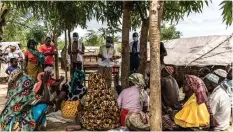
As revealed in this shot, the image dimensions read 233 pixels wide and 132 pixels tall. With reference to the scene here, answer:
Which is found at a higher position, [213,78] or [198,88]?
[213,78]

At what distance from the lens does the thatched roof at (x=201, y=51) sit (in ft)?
33.1

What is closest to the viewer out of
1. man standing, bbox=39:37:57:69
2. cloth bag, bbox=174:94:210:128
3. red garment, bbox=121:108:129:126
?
cloth bag, bbox=174:94:210:128

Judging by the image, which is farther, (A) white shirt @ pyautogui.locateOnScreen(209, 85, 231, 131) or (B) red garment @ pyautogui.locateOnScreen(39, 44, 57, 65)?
(B) red garment @ pyautogui.locateOnScreen(39, 44, 57, 65)

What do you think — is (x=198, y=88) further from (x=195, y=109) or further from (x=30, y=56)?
(x=30, y=56)

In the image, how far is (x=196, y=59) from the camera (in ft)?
35.0

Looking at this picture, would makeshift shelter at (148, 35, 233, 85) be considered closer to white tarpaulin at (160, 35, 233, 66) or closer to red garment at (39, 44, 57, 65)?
white tarpaulin at (160, 35, 233, 66)

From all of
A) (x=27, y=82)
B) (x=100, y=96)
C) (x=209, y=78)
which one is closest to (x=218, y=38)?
(x=209, y=78)

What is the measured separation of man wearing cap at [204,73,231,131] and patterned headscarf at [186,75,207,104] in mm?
183

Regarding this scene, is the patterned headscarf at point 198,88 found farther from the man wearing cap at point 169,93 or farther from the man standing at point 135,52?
the man standing at point 135,52

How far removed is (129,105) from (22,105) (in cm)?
164

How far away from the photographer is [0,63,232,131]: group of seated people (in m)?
5.13

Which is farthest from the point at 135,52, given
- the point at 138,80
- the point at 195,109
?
the point at 195,109

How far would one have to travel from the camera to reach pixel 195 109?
5.08 metres

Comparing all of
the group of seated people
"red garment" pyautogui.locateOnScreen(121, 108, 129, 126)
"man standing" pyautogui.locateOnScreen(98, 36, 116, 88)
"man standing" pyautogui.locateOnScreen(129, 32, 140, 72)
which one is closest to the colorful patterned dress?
the group of seated people
